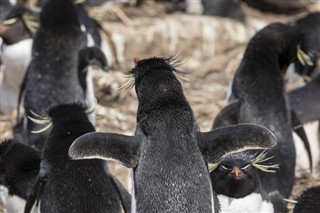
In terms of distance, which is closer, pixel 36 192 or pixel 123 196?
pixel 36 192

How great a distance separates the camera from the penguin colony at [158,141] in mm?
4172

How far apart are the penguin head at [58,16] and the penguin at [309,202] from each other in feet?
10.1

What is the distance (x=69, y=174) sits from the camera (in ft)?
15.2

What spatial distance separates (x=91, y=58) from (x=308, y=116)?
178 cm

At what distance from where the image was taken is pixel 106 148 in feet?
13.7

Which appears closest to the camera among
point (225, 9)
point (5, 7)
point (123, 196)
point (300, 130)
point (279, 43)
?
point (123, 196)

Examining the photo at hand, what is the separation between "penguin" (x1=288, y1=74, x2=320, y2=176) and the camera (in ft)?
22.3

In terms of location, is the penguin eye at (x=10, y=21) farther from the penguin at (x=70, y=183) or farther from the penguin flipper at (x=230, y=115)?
the penguin at (x=70, y=183)

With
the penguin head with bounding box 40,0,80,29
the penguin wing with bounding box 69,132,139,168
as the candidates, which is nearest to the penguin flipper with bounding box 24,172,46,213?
the penguin wing with bounding box 69,132,139,168

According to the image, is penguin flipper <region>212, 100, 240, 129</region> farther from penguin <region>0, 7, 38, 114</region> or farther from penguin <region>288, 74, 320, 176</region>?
penguin <region>0, 7, 38, 114</region>

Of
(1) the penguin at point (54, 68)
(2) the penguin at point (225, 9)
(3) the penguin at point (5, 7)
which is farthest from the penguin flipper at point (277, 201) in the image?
(2) the penguin at point (225, 9)

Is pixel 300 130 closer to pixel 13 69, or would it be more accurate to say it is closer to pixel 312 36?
pixel 312 36

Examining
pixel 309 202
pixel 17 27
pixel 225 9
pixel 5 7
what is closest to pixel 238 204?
pixel 309 202

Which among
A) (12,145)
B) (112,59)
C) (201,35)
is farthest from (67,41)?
(201,35)
